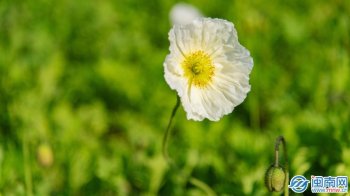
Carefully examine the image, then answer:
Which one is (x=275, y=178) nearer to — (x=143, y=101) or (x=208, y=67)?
(x=208, y=67)

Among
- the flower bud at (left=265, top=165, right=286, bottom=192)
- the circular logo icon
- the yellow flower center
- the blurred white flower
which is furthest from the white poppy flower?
the blurred white flower

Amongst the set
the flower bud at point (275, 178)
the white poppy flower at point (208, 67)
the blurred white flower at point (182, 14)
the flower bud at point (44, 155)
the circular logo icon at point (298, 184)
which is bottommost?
the flower bud at point (275, 178)

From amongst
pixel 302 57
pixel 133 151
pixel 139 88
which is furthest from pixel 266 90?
pixel 133 151

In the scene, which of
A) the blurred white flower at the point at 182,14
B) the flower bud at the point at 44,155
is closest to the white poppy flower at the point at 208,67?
the flower bud at the point at 44,155

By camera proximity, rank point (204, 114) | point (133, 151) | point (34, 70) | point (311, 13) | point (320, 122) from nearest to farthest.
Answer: point (204, 114) → point (320, 122) → point (133, 151) → point (34, 70) → point (311, 13)

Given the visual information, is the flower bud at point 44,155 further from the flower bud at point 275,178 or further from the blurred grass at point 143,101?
the flower bud at point 275,178

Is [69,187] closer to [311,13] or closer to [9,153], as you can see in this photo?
[9,153]

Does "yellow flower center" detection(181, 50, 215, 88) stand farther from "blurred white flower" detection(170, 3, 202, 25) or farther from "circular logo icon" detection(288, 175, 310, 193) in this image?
"blurred white flower" detection(170, 3, 202, 25)
